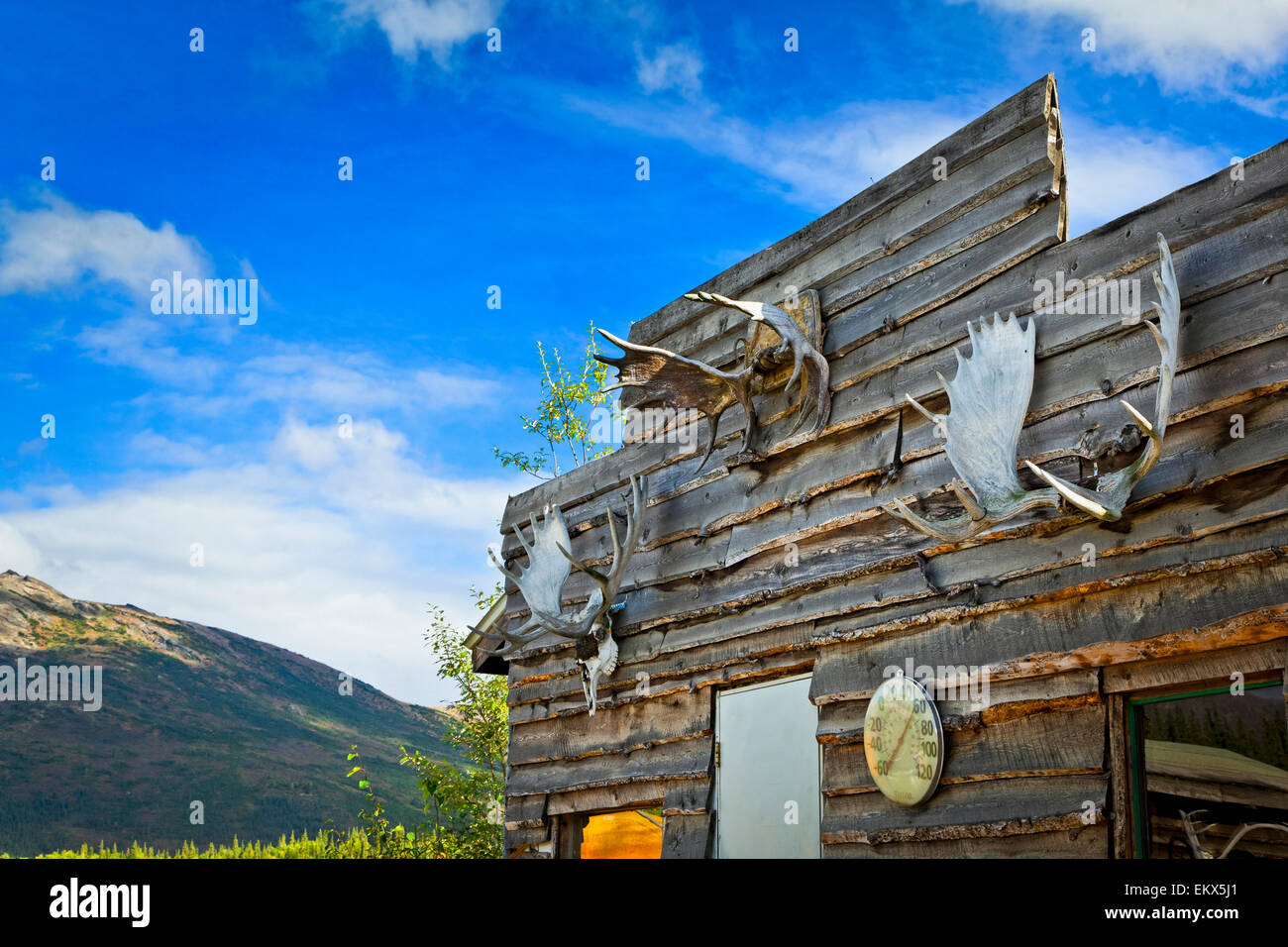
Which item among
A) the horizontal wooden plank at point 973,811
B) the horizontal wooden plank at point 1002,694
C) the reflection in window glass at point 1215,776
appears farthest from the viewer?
the horizontal wooden plank at point 1002,694

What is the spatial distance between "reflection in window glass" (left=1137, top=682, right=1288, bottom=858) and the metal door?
1718mm

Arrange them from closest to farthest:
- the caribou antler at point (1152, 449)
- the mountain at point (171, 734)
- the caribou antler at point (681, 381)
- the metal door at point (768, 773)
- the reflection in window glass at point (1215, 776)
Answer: the caribou antler at point (1152, 449) < the reflection in window glass at point (1215, 776) < the metal door at point (768, 773) < the caribou antler at point (681, 381) < the mountain at point (171, 734)

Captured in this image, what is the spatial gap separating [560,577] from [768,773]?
228 cm

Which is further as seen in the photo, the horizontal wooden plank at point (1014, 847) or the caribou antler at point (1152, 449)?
the horizontal wooden plank at point (1014, 847)

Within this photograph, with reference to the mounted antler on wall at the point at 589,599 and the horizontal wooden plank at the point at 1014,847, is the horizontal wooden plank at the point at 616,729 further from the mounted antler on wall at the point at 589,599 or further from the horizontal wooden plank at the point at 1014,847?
the horizontal wooden plank at the point at 1014,847

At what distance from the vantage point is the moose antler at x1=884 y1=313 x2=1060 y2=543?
4.47m

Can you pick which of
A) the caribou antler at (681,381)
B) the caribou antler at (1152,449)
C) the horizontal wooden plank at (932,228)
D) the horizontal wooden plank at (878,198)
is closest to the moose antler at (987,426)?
the caribou antler at (1152,449)

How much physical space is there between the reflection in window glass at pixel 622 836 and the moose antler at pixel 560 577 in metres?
2.87

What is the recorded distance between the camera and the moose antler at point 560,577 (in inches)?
274

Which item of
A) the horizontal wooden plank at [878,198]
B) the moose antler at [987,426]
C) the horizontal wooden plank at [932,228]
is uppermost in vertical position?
the horizontal wooden plank at [878,198]

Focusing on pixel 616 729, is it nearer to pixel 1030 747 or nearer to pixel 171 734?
pixel 1030 747

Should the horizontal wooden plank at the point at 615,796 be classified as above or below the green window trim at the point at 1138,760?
below
